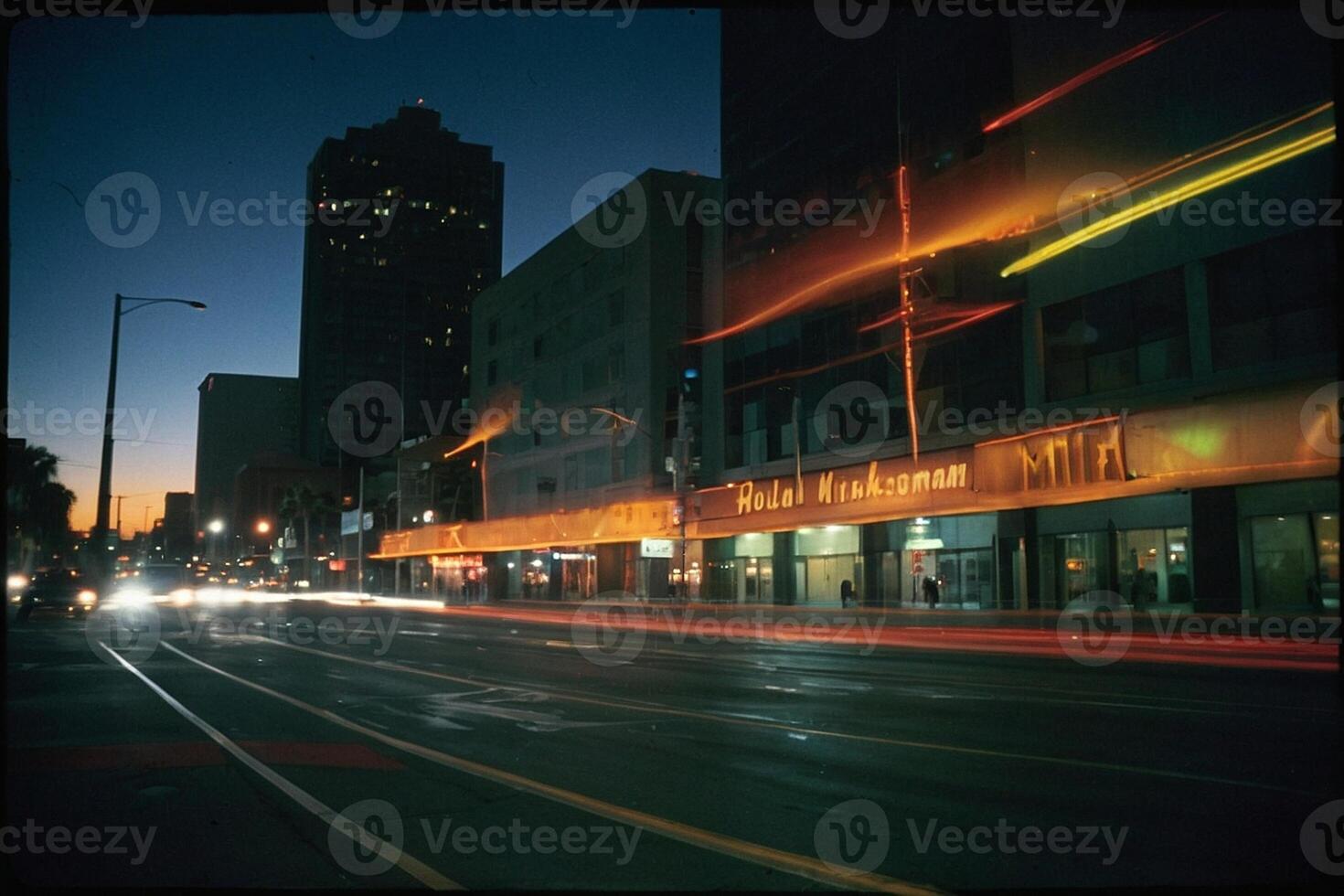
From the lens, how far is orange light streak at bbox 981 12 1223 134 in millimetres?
27811

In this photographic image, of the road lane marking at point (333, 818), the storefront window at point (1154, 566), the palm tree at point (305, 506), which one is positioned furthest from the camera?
the palm tree at point (305, 506)

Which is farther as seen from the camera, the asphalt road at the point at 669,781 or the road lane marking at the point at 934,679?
the road lane marking at the point at 934,679

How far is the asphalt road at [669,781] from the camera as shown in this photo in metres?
6.43

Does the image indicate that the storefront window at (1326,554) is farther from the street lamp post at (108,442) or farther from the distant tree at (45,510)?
the distant tree at (45,510)

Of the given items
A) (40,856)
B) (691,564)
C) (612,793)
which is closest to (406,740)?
(612,793)

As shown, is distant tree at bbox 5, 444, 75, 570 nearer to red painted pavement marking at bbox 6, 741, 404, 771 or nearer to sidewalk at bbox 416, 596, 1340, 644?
sidewalk at bbox 416, 596, 1340, 644

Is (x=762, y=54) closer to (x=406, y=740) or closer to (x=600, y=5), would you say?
(x=406, y=740)

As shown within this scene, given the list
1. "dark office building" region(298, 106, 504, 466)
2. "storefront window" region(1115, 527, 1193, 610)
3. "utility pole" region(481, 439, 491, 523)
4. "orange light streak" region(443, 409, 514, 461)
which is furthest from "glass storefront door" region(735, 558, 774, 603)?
"dark office building" region(298, 106, 504, 466)

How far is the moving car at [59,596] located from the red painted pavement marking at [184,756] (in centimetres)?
2789

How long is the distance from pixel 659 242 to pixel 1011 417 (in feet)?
79.3

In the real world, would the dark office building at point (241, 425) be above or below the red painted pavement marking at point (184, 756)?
above

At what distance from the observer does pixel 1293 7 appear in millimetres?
4273

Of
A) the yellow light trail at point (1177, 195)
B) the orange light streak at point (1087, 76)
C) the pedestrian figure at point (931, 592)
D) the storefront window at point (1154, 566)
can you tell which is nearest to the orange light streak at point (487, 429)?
the pedestrian figure at point (931, 592)

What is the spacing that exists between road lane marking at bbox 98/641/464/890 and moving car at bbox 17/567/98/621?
27055 mm
